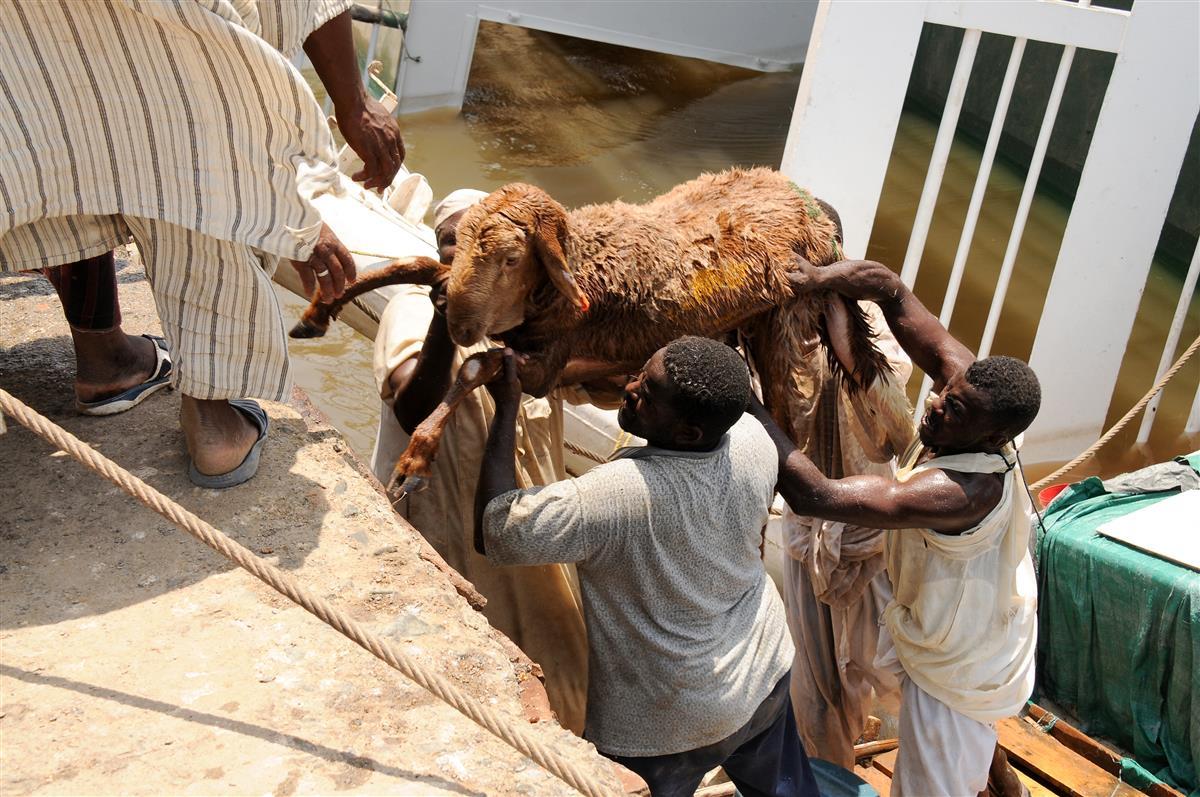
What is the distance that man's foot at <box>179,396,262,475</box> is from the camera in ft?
9.50

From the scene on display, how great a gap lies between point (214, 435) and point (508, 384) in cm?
85

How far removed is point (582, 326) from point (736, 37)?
10.3 m

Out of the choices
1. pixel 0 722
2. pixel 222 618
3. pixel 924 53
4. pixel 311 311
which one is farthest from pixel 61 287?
pixel 924 53

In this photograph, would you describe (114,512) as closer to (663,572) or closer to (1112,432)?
(663,572)

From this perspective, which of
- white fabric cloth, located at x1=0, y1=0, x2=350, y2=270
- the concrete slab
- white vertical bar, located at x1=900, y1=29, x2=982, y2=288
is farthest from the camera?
white vertical bar, located at x1=900, y1=29, x2=982, y2=288

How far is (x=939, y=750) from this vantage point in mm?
3475

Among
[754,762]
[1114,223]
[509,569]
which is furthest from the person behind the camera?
[1114,223]

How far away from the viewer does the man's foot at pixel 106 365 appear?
10.2ft

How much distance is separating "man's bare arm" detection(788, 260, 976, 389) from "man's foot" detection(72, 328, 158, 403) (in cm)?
205

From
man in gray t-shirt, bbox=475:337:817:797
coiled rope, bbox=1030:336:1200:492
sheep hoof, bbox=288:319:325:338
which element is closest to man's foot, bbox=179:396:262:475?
sheep hoof, bbox=288:319:325:338

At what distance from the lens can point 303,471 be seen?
316cm

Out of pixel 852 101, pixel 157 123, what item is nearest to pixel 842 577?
pixel 157 123

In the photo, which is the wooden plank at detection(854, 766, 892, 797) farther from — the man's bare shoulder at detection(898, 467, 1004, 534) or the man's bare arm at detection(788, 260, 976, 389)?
the man's bare arm at detection(788, 260, 976, 389)

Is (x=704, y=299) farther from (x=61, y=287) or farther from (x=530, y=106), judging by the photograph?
(x=530, y=106)
